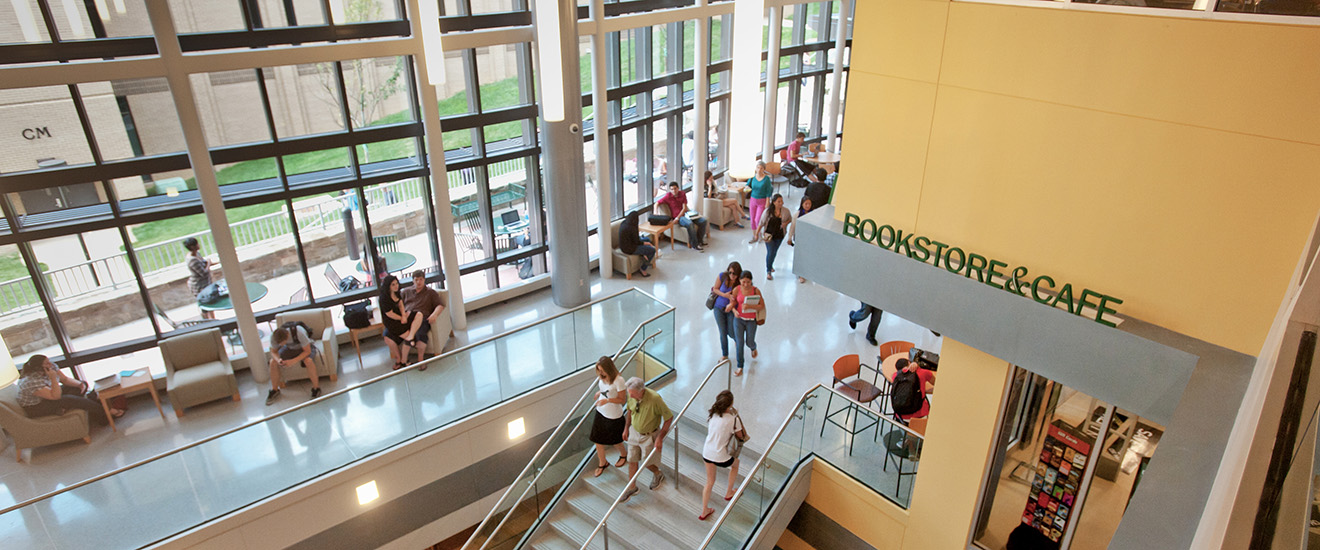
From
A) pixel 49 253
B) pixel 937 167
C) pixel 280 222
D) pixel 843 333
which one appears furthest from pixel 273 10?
pixel 843 333

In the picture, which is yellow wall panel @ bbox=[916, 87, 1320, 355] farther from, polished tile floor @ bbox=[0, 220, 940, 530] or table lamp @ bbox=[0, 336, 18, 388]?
table lamp @ bbox=[0, 336, 18, 388]

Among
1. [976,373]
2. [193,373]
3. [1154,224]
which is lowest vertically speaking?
[193,373]

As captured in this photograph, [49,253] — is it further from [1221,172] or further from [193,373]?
[1221,172]

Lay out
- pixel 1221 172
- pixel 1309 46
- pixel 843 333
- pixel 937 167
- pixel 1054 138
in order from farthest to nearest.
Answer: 1. pixel 843 333
2. pixel 937 167
3. pixel 1054 138
4. pixel 1221 172
5. pixel 1309 46

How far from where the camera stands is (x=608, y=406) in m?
8.05

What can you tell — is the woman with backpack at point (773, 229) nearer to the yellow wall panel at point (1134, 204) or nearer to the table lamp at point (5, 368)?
the yellow wall panel at point (1134, 204)

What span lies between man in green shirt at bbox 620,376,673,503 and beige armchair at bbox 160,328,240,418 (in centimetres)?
507

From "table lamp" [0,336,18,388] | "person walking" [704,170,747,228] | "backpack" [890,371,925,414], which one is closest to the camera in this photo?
"table lamp" [0,336,18,388]

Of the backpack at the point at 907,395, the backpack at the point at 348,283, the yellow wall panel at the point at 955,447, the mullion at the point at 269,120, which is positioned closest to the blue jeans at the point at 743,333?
the backpack at the point at 907,395

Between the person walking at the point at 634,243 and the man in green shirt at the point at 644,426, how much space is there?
4840mm

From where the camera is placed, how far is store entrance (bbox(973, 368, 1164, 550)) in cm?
654

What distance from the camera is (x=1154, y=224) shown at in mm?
5230

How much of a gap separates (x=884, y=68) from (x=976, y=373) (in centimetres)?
273

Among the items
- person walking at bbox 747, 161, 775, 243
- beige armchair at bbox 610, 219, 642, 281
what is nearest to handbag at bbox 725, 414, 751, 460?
beige armchair at bbox 610, 219, 642, 281
